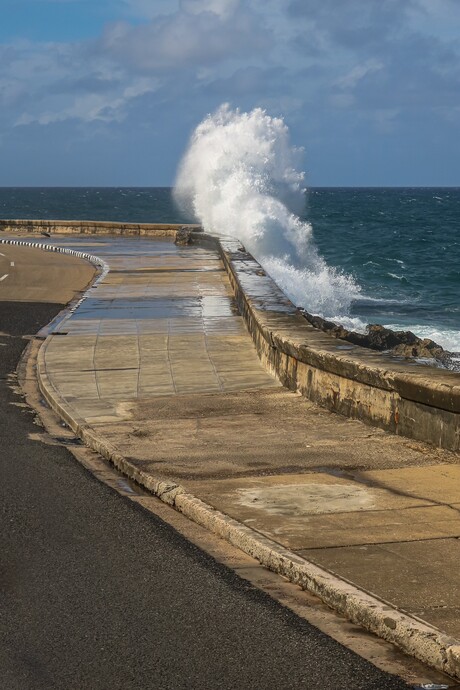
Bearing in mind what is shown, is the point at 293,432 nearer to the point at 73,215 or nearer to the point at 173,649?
the point at 173,649

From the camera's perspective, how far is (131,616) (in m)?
5.88

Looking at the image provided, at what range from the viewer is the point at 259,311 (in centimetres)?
1650

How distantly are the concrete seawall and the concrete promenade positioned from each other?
0.17 meters

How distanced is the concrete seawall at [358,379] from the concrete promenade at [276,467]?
0.17 m

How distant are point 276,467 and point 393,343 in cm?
1563

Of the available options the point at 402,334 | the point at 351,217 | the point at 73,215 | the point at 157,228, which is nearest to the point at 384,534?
the point at 402,334

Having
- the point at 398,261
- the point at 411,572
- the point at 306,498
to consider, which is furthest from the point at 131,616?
the point at 398,261

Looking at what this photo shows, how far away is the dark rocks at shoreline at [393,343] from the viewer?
23672 mm

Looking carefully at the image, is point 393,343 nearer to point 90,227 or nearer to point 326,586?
point 326,586

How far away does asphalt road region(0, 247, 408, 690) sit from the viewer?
509cm

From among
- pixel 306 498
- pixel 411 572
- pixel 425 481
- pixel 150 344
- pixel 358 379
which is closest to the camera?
pixel 411 572

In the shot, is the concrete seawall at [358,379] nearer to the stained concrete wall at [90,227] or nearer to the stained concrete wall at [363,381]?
the stained concrete wall at [363,381]

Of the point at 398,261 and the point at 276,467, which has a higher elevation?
the point at 276,467

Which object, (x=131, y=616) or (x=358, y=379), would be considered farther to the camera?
(x=358, y=379)
